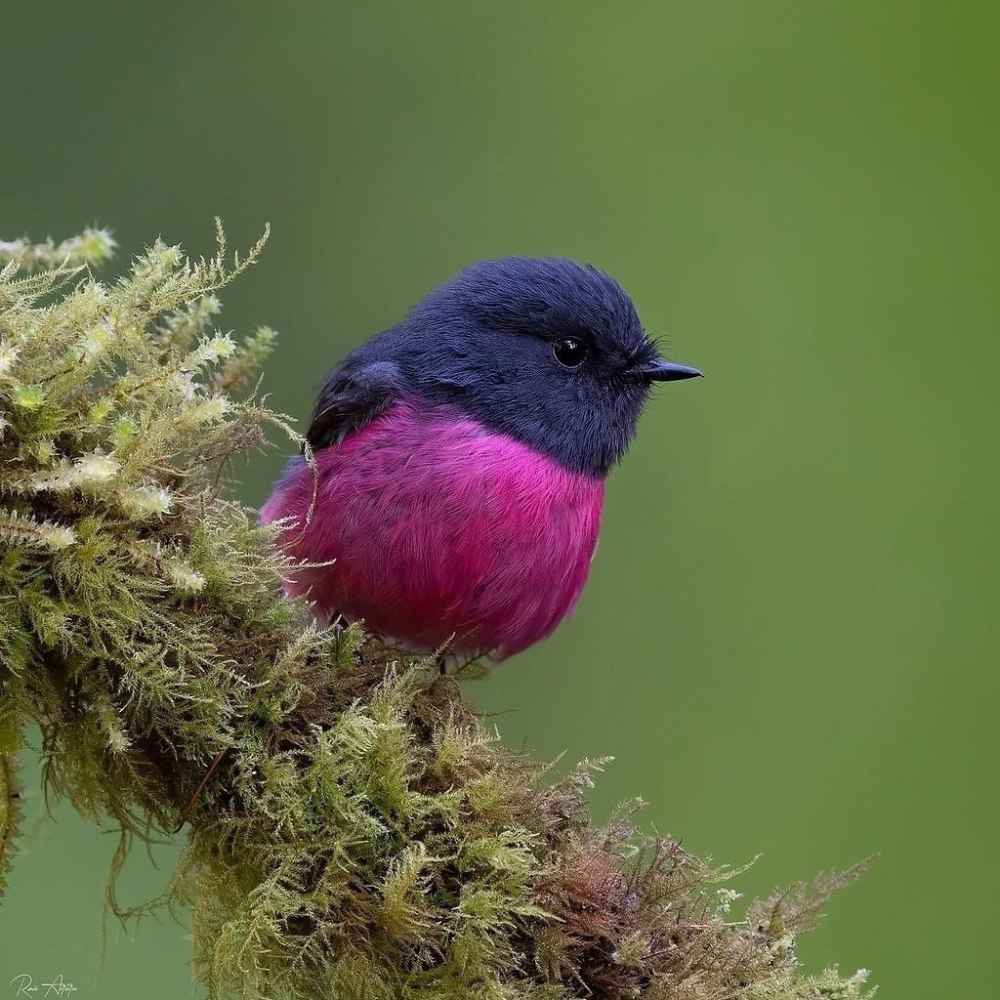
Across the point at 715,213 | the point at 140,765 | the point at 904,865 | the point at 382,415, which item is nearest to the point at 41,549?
the point at 140,765

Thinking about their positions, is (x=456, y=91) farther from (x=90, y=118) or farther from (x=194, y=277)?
(x=194, y=277)

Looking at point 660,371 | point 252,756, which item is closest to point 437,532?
point 660,371

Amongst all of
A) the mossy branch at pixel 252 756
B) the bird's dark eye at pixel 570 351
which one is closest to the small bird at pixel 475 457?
the bird's dark eye at pixel 570 351

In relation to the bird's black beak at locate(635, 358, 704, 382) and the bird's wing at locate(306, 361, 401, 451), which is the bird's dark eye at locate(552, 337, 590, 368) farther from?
the bird's wing at locate(306, 361, 401, 451)

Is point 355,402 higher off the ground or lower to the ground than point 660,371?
lower

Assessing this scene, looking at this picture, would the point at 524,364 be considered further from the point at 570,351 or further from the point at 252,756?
the point at 252,756
